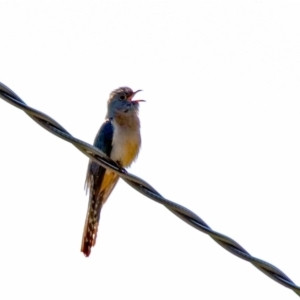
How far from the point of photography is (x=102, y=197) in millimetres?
11227

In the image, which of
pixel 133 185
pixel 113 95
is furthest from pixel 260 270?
pixel 113 95

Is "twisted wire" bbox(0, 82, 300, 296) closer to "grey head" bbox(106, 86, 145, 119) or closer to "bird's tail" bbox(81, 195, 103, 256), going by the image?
"bird's tail" bbox(81, 195, 103, 256)

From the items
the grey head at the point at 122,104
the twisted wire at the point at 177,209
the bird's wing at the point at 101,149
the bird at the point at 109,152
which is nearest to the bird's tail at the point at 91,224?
the bird at the point at 109,152

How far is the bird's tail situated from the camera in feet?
35.3

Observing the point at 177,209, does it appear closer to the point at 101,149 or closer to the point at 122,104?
the point at 101,149

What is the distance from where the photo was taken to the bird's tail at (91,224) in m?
10.8

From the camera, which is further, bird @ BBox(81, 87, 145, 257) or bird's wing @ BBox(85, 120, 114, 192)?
bird's wing @ BBox(85, 120, 114, 192)

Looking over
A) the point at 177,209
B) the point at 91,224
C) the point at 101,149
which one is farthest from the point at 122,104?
the point at 177,209

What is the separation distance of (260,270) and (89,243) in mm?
5395

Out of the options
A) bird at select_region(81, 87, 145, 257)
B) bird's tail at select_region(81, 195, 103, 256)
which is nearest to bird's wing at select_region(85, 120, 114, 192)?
bird at select_region(81, 87, 145, 257)

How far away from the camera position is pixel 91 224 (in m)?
11.1

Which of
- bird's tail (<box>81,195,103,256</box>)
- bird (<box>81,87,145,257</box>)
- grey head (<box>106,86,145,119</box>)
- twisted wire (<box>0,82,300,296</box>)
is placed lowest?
twisted wire (<box>0,82,300,296</box>)

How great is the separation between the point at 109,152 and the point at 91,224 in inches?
34.2

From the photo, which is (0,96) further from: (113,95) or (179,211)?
(113,95)
